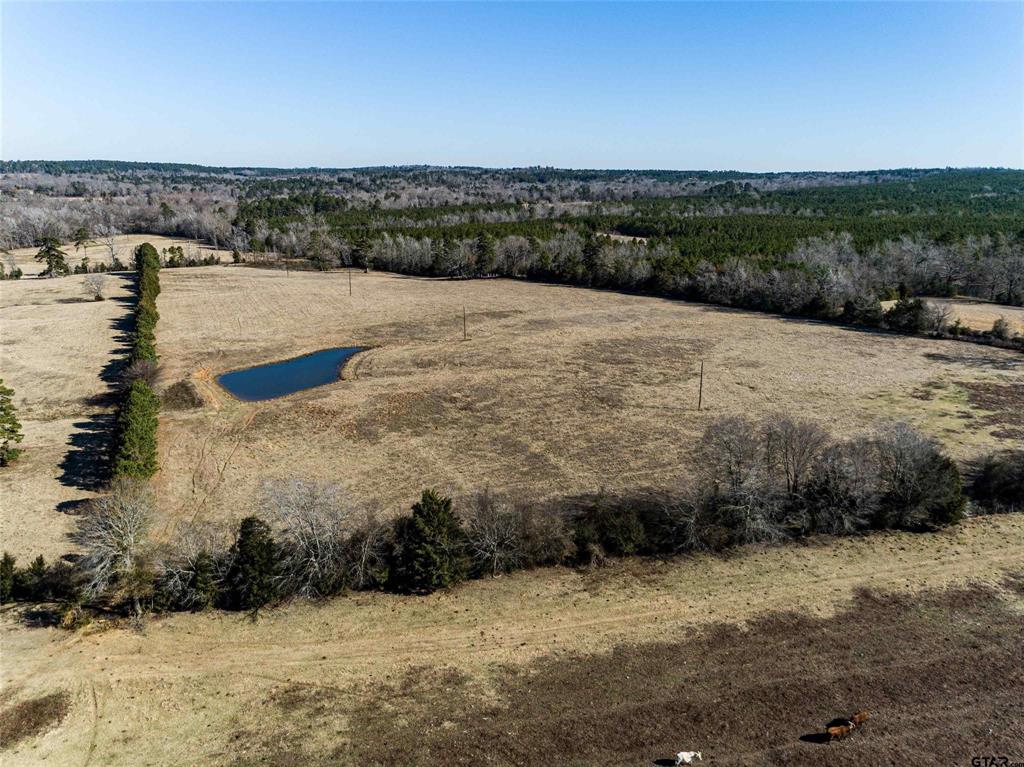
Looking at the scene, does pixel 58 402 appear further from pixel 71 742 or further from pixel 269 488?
pixel 71 742

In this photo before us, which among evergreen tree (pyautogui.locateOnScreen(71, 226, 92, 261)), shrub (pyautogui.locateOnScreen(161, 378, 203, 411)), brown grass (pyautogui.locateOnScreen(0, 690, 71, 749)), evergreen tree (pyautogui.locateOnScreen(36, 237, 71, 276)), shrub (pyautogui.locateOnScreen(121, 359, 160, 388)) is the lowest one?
brown grass (pyautogui.locateOnScreen(0, 690, 71, 749))

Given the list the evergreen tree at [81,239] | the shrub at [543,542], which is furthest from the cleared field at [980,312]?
the evergreen tree at [81,239]

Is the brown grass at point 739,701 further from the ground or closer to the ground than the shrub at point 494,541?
closer to the ground

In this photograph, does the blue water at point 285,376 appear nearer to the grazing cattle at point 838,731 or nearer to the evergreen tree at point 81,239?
the grazing cattle at point 838,731

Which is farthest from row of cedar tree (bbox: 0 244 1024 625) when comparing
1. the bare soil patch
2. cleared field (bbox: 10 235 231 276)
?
cleared field (bbox: 10 235 231 276)

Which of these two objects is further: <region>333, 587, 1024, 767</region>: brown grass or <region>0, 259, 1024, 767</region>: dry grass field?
<region>0, 259, 1024, 767</region>: dry grass field

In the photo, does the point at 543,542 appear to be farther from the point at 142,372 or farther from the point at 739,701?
the point at 142,372

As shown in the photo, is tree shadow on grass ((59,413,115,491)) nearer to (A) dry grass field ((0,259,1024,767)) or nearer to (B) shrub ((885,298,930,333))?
(A) dry grass field ((0,259,1024,767))
